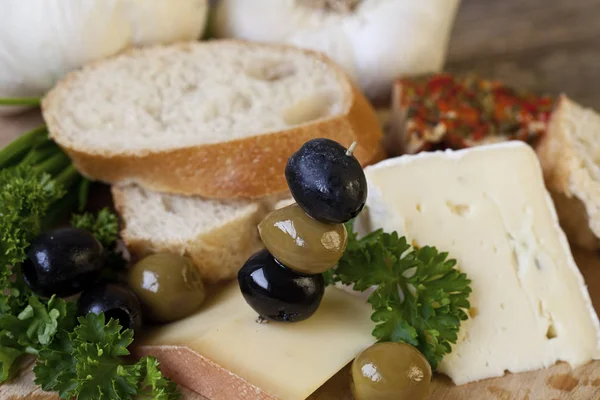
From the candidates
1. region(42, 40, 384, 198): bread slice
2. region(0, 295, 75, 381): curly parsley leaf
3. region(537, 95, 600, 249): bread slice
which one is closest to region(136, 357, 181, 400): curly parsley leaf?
region(0, 295, 75, 381): curly parsley leaf

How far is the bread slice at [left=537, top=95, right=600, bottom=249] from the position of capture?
2.20 m

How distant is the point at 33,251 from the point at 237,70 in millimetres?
1202

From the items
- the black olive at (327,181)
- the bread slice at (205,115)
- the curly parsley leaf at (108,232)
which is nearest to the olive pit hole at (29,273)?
the curly parsley leaf at (108,232)

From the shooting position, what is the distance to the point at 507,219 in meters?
1.97

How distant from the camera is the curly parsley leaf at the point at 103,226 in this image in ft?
6.73

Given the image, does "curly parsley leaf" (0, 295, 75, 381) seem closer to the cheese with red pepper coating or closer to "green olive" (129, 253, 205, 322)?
"green olive" (129, 253, 205, 322)

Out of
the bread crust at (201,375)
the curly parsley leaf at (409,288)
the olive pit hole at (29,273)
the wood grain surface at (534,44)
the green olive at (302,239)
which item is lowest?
the wood grain surface at (534,44)

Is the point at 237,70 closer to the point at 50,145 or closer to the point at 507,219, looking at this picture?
the point at 50,145

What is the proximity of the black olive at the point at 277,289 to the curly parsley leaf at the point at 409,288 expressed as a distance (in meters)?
0.14

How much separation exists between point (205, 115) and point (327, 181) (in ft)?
3.46

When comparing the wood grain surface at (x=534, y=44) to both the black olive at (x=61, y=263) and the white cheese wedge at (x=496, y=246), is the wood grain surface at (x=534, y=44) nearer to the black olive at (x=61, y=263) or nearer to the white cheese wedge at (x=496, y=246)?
→ the white cheese wedge at (x=496, y=246)

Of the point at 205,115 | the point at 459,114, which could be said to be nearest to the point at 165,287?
the point at 205,115

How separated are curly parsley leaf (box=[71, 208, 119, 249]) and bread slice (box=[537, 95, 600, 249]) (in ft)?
5.17

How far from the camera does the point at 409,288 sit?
1.78 metres
